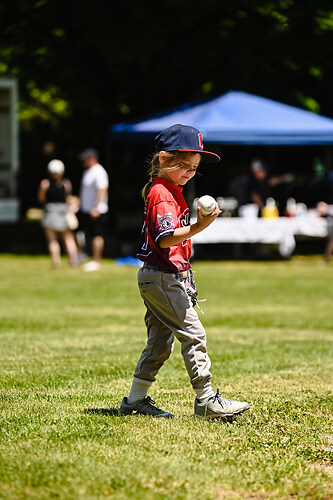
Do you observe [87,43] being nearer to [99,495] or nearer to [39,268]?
[39,268]

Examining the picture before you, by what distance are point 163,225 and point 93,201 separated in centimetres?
1133

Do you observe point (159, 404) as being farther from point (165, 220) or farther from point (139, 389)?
point (165, 220)

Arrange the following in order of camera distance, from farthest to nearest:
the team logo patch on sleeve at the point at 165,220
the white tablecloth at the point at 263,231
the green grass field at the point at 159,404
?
the white tablecloth at the point at 263,231
the team logo patch on sleeve at the point at 165,220
the green grass field at the point at 159,404

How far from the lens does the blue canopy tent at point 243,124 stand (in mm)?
17938

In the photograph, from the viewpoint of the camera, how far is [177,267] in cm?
501

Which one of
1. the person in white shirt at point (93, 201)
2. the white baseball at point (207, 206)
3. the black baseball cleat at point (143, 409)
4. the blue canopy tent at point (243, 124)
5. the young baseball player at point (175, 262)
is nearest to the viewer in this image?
the white baseball at point (207, 206)

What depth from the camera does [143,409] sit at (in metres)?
5.28

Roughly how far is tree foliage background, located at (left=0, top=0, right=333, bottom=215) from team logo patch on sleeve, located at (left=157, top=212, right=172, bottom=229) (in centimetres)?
1522

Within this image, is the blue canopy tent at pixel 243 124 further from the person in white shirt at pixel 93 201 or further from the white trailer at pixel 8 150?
the white trailer at pixel 8 150

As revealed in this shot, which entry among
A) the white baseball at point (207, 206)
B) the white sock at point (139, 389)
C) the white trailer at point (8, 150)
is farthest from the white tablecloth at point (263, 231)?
the white baseball at point (207, 206)

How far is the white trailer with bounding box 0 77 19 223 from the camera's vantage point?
2411 cm

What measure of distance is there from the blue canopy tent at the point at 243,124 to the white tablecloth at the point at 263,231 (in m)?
1.61

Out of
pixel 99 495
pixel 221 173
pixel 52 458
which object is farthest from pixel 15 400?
pixel 221 173

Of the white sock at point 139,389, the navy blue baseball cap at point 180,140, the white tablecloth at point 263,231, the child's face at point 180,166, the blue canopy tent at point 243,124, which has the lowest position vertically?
the white sock at point 139,389
